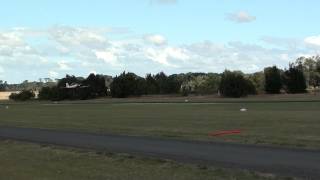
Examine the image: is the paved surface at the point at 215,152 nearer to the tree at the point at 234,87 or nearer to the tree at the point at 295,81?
the tree at the point at 234,87

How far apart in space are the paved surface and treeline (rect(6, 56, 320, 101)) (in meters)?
99.7

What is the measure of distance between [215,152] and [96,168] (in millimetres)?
4681

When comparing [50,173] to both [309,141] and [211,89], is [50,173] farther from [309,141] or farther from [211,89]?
[211,89]

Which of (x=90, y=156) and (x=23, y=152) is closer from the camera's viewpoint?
(x=90, y=156)

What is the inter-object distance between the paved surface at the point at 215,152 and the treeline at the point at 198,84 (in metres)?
99.7

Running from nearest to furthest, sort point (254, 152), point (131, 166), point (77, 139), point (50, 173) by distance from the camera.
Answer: point (50, 173), point (131, 166), point (254, 152), point (77, 139)

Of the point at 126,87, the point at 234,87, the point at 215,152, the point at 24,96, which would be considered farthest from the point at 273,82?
the point at 215,152

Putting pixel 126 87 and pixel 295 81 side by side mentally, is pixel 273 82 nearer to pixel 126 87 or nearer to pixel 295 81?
pixel 295 81

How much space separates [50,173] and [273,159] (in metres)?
6.02

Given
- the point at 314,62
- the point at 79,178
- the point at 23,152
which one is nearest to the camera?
the point at 79,178

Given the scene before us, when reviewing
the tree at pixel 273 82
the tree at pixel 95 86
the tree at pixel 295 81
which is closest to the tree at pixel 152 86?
the tree at pixel 95 86

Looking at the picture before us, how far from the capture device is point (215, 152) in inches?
738

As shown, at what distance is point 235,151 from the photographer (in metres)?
18.8

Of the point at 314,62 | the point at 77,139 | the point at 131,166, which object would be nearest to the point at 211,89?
the point at 314,62
